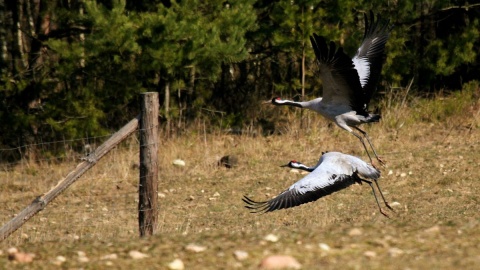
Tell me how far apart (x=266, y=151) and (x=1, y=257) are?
9486mm

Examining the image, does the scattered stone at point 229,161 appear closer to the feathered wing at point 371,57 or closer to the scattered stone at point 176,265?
the feathered wing at point 371,57

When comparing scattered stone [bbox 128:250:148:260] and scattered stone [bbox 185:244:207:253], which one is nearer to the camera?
scattered stone [bbox 128:250:148:260]

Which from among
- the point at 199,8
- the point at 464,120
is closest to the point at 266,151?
the point at 199,8

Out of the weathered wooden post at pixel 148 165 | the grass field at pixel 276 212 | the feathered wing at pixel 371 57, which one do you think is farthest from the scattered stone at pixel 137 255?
the feathered wing at pixel 371 57

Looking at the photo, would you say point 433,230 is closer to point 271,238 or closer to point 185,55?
point 271,238

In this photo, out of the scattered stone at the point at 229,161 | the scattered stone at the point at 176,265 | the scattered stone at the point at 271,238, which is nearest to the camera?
the scattered stone at the point at 176,265

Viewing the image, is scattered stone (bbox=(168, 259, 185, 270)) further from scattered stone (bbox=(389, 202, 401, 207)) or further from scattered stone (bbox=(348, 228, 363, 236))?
scattered stone (bbox=(389, 202, 401, 207))

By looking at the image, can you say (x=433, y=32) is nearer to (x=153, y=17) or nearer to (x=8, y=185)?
(x=153, y=17)

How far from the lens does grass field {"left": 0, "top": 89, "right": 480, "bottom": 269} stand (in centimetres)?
645

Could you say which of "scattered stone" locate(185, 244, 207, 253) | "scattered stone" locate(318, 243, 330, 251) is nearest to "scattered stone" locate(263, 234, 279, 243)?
"scattered stone" locate(318, 243, 330, 251)

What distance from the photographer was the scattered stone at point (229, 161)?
15.0 metres

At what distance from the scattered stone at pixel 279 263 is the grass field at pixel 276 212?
8 cm

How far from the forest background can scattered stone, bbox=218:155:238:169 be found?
209 cm

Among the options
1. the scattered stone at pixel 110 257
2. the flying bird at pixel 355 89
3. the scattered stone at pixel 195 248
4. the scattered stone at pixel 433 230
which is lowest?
the scattered stone at pixel 110 257
